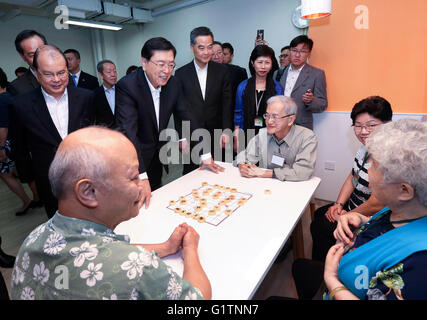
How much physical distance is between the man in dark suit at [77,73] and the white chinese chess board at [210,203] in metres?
3.70

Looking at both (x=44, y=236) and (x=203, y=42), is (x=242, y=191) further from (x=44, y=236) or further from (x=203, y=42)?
(x=203, y=42)

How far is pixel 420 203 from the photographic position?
0.89m

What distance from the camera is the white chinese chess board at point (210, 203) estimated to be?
4.66 ft

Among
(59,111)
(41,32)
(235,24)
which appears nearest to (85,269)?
(59,111)

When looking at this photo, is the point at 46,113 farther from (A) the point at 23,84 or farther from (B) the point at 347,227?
(B) the point at 347,227

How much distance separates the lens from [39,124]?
1.92m

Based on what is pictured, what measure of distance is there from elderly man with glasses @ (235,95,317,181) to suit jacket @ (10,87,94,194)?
141 cm

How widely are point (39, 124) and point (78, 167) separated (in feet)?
5.17

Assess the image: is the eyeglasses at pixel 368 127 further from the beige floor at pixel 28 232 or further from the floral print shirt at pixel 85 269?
the floral print shirt at pixel 85 269

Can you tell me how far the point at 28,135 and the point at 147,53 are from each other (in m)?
1.15

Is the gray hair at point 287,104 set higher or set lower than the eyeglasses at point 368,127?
higher

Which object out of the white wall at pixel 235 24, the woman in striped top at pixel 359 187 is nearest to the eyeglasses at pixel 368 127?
the woman in striped top at pixel 359 187

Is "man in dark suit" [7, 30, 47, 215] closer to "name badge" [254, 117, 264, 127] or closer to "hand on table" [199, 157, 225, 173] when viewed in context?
"hand on table" [199, 157, 225, 173]

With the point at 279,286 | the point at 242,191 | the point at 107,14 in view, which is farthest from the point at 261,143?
the point at 107,14
